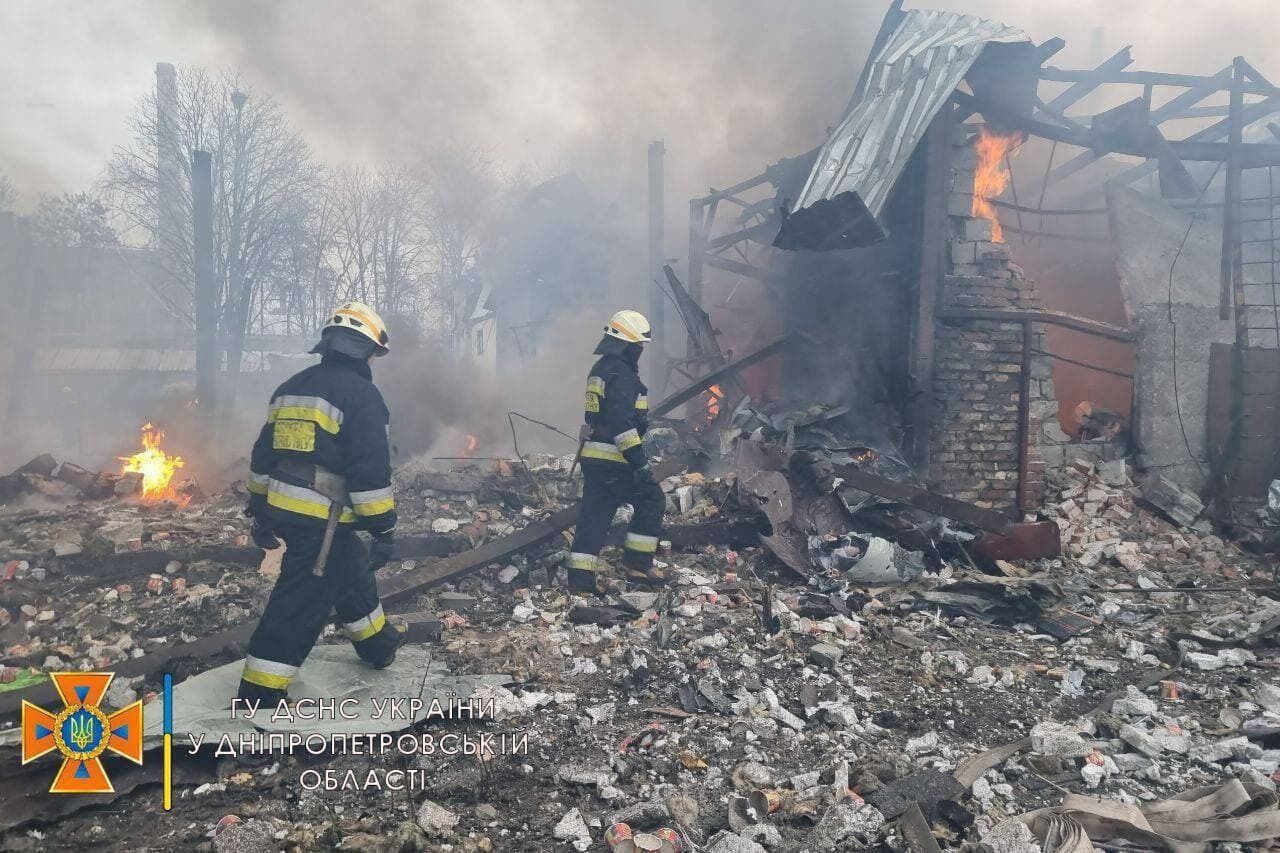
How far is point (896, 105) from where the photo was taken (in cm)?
696

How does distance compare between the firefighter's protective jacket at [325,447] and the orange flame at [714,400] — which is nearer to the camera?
the firefighter's protective jacket at [325,447]

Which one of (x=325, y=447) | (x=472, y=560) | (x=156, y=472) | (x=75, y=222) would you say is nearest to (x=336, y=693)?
(x=325, y=447)

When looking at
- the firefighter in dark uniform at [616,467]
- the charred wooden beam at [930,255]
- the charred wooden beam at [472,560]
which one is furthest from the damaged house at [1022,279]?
the charred wooden beam at [472,560]

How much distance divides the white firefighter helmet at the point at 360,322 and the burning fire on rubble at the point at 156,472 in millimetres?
5957

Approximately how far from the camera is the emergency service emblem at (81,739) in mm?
2721

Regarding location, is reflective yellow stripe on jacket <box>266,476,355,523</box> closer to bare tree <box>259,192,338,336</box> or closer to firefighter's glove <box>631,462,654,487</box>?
firefighter's glove <box>631,462,654,487</box>

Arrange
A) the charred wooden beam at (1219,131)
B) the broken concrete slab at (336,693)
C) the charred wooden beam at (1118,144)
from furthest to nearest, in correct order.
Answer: the charred wooden beam at (1219,131) → the charred wooden beam at (1118,144) → the broken concrete slab at (336,693)

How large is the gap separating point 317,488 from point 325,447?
20cm

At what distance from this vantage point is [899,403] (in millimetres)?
7125

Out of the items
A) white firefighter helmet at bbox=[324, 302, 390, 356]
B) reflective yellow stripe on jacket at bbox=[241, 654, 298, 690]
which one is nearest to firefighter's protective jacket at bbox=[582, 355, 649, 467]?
white firefighter helmet at bbox=[324, 302, 390, 356]

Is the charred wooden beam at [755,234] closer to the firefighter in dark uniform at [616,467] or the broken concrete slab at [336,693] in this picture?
the firefighter in dark uniform at [616,467]

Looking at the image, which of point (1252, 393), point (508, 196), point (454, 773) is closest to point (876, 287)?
point (1252, 393)

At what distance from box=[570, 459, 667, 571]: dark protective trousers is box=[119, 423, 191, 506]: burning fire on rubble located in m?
5.45

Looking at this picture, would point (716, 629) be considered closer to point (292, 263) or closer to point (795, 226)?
point (795, 226)
